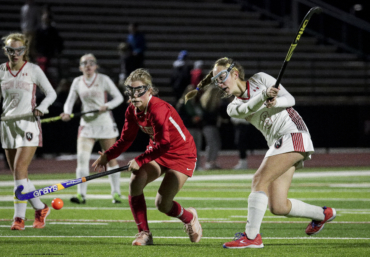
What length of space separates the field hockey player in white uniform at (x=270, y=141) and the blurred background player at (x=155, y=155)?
1.93 ft

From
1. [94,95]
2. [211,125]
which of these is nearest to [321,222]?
[94,95]

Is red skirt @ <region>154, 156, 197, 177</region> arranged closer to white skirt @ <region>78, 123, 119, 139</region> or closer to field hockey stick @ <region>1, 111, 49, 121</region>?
field hockey stick @ <region>1, 111, 49, 121</region>

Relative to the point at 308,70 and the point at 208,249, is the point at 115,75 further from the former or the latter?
the point at 208,249

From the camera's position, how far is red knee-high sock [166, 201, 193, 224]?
21.1 ft

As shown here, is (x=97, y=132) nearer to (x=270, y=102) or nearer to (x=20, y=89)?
(x=20, y=89)

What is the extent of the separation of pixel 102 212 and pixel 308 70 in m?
15.3

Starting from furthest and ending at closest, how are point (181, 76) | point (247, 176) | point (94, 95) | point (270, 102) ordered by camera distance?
point (181, 76) → point (247, 176) → point (94, 95) → point (270, 102)

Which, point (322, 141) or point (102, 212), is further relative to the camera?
point (322, 141)

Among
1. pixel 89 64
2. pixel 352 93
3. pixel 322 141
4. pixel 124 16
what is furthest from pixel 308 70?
pixel 89 64

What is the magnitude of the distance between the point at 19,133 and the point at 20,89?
488mm

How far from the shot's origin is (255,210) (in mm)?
5848

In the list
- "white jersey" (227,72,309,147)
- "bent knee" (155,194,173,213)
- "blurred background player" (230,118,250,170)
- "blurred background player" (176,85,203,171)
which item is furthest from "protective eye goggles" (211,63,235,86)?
"blurred background player" (230,118,250,170)

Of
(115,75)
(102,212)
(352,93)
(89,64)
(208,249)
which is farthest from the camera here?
(352,93)

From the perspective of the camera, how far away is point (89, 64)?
9930 millimetres
